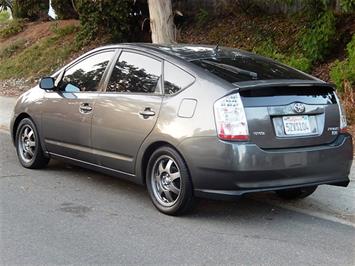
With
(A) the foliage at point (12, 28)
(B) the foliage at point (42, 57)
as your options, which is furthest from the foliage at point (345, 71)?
(A) the foliage at point (12, 28)

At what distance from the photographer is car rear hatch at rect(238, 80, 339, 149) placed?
17.0 ft

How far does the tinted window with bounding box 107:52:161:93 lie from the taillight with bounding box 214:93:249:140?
0.93 m

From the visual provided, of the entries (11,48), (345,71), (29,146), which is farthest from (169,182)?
(11,48)

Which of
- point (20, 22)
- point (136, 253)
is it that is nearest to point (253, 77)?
point (136, 253)

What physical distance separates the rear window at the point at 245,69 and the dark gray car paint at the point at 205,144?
138mm

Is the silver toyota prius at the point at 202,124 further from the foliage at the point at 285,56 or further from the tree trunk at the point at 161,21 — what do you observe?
the foliage at the point at 285,56

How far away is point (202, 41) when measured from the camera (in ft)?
46.1

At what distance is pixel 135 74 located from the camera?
6.15m

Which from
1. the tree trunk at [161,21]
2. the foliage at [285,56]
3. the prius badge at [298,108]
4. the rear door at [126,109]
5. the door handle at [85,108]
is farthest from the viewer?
the foliage at [285,56]

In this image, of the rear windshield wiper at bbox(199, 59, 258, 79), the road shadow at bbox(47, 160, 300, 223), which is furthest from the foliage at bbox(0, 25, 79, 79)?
the rear windshield wiper at bbox(199, 59, 258, 79)

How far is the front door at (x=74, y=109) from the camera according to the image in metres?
6.47

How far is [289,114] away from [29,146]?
138 inches

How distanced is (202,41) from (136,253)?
9.87 meters

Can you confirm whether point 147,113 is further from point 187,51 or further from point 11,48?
point 11,48
